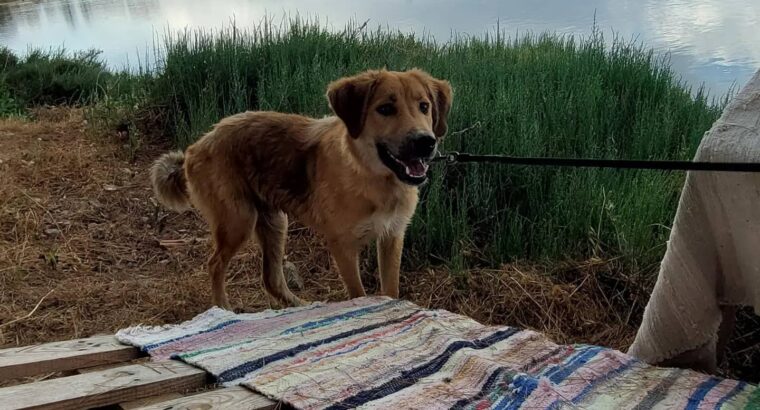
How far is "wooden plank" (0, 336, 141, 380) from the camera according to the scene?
2.91m

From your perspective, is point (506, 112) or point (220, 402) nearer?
point (220, 402)

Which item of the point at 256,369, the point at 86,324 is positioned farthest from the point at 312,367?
the point at 86,324

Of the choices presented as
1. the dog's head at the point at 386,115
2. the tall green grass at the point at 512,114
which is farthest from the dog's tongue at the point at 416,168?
the tall green grass at the point at 512,114

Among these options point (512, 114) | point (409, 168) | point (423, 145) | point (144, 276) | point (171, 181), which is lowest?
point (144, 276)

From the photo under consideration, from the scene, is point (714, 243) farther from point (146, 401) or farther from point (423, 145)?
point (146, 401)

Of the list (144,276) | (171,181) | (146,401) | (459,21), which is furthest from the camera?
(459,21)

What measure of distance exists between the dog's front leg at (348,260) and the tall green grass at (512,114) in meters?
0.70

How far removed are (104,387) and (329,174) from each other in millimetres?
1652

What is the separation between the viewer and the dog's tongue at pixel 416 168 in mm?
3451

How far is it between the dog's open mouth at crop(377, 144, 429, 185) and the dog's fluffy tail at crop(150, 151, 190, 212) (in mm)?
1580

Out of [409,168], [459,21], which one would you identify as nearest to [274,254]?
[409,168]

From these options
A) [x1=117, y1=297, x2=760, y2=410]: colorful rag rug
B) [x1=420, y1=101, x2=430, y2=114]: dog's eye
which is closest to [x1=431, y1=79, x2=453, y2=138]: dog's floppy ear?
[x1=420, y1=101, x2=430, y2=114]: dog's eye

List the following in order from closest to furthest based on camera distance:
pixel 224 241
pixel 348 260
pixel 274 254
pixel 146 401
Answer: pixel 146 401, pixel 348 260, pixel 224 241, pixel 274 254

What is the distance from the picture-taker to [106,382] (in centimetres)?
266
